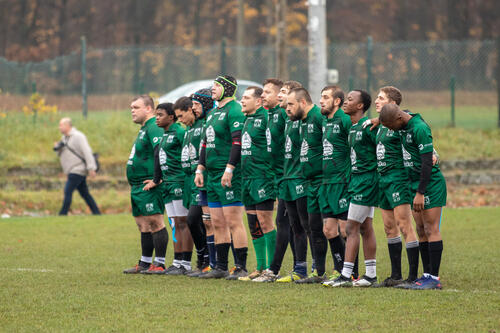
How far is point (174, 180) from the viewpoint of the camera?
424 inches

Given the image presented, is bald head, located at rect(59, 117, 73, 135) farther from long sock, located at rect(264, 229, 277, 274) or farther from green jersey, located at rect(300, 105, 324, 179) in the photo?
green jersey, located at rect(300, 105, 324, 179)

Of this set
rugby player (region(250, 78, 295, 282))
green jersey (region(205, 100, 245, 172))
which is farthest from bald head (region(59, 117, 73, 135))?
rugby player (region(250, 78, 295, 282))

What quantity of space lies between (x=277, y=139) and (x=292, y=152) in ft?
1.04

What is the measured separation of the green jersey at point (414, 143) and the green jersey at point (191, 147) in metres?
2.81

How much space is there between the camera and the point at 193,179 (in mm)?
10562

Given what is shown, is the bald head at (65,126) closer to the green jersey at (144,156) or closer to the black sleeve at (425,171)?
the green jersey at (144,156)

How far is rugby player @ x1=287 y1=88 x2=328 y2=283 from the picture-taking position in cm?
936

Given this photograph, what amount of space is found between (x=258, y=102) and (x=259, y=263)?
6.16 ft

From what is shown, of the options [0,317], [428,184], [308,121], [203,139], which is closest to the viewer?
[0,317]

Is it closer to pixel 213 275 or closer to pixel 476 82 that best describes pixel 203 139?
pixel 213 275

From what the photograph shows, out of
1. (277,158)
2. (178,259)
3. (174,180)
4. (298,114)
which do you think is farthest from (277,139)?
(178,259)

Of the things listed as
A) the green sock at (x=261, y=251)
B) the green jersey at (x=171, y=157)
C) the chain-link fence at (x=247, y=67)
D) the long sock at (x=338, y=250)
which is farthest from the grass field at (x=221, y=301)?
the chain-link fence at (x=247, y=67)

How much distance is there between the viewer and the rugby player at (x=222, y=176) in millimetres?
9953

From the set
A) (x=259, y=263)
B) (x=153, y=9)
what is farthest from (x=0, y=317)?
(x=153, y=9)
